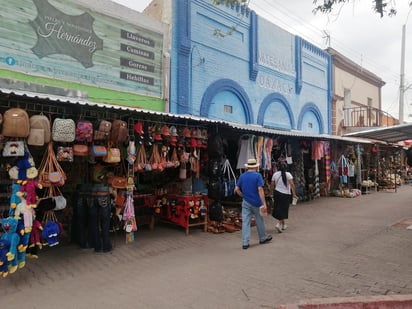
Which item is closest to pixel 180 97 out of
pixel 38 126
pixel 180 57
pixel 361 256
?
pixel 180 57

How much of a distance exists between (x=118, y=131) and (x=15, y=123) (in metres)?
1.54

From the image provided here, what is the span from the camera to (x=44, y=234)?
4.80 m

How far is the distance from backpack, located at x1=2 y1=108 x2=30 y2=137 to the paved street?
1967 mm

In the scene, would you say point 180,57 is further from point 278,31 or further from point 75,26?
point 278,31

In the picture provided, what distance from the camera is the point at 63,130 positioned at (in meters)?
4.86

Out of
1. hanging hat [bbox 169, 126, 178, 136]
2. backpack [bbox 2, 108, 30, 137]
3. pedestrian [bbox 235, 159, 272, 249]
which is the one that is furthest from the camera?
hanging hat [bbox 169, 126, 178, 136]

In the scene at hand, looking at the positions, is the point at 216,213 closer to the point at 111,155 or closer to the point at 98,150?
the point at 111,155

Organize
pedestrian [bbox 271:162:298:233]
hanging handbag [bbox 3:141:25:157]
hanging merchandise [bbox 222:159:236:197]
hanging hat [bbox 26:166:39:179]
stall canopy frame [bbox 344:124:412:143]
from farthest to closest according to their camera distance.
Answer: stall canopy frame [bbox 344:124:412:143] → hanging merchandise [bbox 222:159:236:197] → pedestrian [bbox 271:162:298:233] → hanging hat [bbox 26:166:39:179] → hanging handbag [bbox 3:141:25:157]

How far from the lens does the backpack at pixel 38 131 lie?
4605mm

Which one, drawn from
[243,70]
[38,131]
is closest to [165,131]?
[38,131]

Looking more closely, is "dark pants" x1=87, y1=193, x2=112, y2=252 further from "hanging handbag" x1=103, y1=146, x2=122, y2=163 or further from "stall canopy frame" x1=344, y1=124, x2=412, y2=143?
"stall canopy frame" x1=344, y1=124, x2=412, y2=143

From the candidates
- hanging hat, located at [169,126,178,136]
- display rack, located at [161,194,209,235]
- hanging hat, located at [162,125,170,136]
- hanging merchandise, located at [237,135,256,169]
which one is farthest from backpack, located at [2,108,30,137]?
hanging merchandise, located at [237,135,256,169]

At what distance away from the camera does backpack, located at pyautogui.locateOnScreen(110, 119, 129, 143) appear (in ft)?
18.1

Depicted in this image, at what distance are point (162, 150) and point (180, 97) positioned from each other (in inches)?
150
